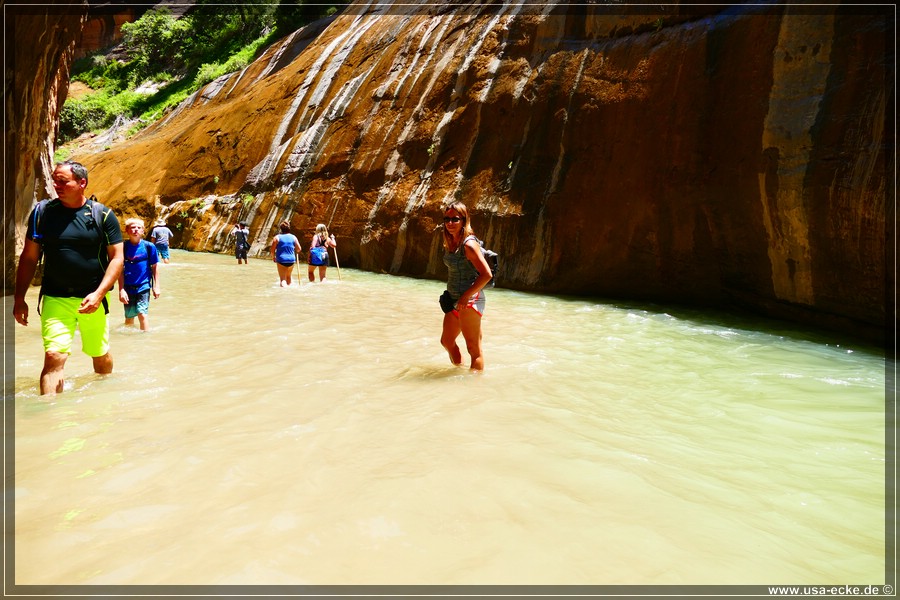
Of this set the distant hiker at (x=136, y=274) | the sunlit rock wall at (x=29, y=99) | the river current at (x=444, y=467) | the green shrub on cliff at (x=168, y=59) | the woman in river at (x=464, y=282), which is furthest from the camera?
the green shrub on cliff at (x=168, y=59)

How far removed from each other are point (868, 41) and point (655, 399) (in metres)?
6.85

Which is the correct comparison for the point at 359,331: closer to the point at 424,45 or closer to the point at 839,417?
the point at 839,417

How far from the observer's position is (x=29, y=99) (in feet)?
28.6

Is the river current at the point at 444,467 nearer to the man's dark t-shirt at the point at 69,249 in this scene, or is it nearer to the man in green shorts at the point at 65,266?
the man in green shorts at the point at 65,266

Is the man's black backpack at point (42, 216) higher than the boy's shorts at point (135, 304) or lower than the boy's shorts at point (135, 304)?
higher

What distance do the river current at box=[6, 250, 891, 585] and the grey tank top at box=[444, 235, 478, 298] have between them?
0.85 meters

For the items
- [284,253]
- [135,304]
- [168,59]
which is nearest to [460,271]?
[135,304]

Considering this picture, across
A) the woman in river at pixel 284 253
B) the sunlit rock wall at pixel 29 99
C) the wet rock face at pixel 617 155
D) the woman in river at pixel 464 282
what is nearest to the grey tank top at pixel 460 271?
the woman in river at pixel 464 282

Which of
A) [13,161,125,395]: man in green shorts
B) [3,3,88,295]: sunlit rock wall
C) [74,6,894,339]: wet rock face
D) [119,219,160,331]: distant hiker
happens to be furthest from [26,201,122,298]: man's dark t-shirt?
[74,6,894,339]: wet rock face

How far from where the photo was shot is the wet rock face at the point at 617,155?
7.74m

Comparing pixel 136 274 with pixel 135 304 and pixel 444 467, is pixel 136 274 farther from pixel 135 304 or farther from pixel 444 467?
pixel 444 467

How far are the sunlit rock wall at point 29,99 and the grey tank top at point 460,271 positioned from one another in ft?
23.0
